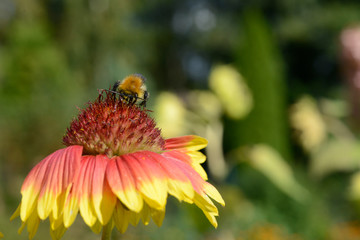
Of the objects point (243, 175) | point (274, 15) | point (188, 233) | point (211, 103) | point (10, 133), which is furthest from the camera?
point (274, 15)

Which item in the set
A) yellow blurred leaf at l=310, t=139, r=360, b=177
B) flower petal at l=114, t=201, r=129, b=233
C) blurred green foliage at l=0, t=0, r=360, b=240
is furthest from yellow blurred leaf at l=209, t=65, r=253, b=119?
flower petal at l=114, t=201, r=129, b=233

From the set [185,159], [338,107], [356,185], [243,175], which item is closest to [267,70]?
[243,175]

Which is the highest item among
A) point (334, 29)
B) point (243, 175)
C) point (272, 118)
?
point (334, 29)

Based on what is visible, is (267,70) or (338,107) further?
(267,70)

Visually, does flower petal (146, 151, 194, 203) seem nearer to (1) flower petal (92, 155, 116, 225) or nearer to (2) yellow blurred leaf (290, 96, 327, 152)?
(1) flower petal (92, 155, 116, 225)

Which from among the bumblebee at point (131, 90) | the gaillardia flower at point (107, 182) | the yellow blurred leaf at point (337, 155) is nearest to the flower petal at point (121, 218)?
the gaillardia flower at point (107, 182)

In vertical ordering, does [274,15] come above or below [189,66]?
above

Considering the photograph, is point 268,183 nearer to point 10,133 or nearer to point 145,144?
point 10,133
